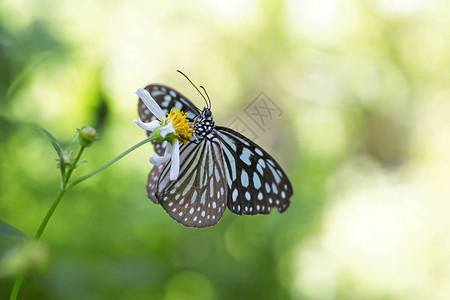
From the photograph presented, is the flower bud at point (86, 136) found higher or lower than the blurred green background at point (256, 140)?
lower

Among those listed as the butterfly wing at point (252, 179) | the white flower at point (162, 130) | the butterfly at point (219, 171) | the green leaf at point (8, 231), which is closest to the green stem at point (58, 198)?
the green leaf at point (8, 231)

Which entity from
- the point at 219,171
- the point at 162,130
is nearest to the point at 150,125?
the point at 162,130

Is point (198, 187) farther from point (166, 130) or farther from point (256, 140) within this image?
point (256, 140)

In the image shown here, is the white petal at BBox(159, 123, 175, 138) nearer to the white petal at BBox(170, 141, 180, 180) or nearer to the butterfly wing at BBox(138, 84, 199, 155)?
the white petal at BBox(170, 141, 180, 180)

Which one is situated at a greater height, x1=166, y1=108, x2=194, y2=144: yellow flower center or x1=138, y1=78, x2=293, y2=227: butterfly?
x1=138, y1=78, x2=293, y2=227: butterfly

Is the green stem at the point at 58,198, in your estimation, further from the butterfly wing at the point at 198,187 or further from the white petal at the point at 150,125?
the butterfly wing at the point at 198,187

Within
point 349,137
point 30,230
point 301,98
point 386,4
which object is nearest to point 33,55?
point 30,230


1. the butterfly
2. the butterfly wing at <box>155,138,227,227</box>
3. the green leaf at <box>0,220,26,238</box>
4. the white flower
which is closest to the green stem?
the green leaf at <box>0,220,26,238</box>
